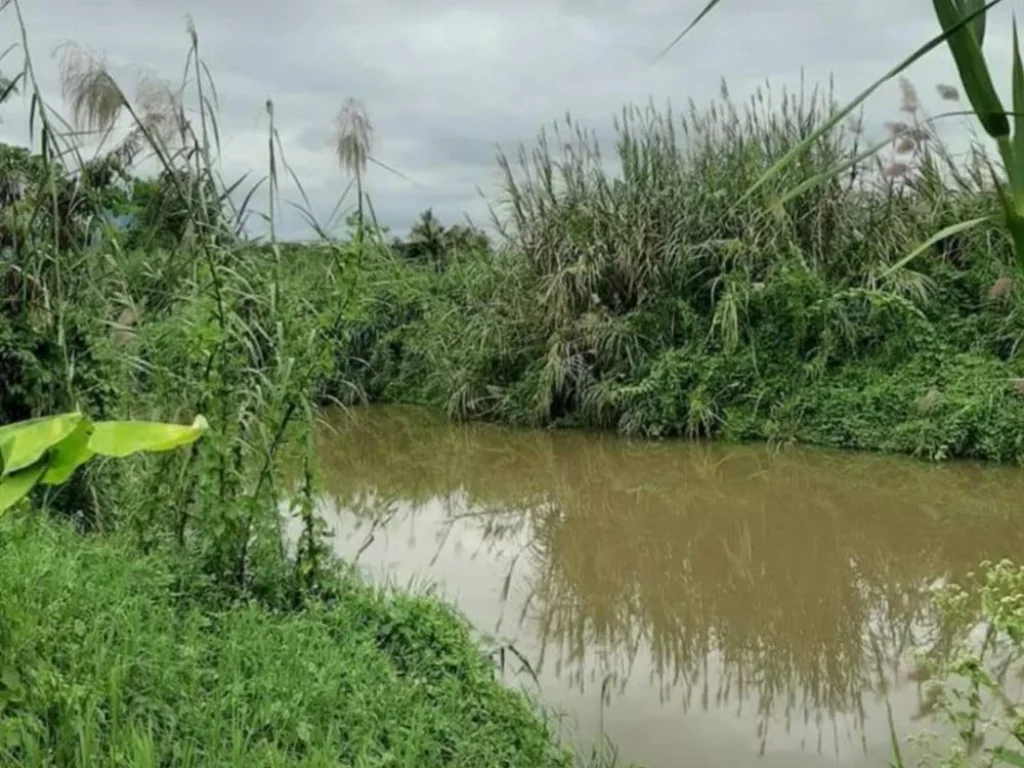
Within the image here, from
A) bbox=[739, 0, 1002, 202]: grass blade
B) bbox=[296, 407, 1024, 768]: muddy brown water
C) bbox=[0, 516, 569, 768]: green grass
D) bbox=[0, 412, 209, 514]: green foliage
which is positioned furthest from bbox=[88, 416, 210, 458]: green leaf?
bbox=[296, 407, 1024, 768]: muddy brown water

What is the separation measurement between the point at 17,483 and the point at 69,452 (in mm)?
75

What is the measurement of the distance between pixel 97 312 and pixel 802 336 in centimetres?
567

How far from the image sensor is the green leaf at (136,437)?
135cm

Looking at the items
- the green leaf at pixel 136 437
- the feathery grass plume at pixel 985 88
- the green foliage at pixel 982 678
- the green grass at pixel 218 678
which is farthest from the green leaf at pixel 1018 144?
the green grass at pixel 218 678

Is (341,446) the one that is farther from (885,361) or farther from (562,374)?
(885,361)

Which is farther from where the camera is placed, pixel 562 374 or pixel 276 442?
pixel 562 374

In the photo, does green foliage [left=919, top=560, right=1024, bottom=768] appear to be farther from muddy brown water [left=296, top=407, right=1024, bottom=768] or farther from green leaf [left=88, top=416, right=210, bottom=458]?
green leaf [left=88, top=416, right=210, bottom=458]

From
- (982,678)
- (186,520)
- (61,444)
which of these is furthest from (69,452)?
(186,520)

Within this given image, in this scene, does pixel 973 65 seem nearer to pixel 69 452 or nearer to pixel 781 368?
pixel 69 452

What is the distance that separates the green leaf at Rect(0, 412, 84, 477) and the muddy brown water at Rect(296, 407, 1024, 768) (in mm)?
1955

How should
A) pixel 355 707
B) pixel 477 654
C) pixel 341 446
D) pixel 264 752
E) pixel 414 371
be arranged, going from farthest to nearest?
1. pixel 414 371
2. pixel 341 446
3. pixel 477 654
4. pixel 355 707
5. pixel 264 752

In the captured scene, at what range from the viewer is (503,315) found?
9.49 m

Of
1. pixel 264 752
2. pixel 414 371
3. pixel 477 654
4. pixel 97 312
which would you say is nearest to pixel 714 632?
pixel 477 654

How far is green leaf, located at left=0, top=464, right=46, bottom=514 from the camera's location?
4.42 feet
